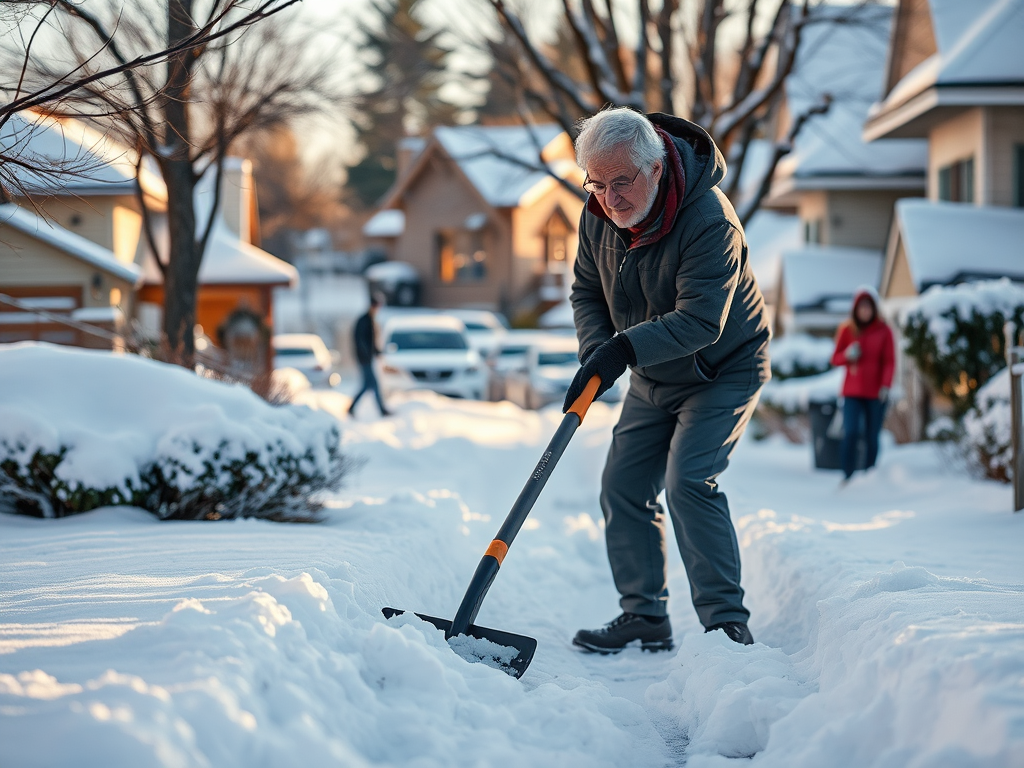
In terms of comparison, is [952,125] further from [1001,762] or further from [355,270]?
[355,270]

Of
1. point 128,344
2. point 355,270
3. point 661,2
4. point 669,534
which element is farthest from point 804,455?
point 355,270

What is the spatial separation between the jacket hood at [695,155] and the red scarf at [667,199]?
4cm

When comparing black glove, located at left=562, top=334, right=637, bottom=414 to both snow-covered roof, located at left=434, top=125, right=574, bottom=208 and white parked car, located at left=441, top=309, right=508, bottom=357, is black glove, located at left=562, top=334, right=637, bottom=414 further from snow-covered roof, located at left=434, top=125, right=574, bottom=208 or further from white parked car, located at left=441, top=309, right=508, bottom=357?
snow-covered roof, located at left=434, top=125, right=574, bottom=208

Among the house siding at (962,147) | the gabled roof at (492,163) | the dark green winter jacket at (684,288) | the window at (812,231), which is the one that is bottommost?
the dark green winter jacket at (684,288)

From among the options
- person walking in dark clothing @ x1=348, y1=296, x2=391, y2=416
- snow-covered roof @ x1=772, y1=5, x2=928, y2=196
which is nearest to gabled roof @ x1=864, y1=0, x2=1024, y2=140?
snow-covered roof @ x1=772, y1=5, x2=928, y2=196

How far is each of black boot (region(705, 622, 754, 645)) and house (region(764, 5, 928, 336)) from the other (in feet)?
48.4

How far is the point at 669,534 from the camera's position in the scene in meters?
7.23

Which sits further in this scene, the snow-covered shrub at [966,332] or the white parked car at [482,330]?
the white parked car at [482,330]

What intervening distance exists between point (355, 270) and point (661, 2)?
4537 centimetres

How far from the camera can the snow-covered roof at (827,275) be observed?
18250mm

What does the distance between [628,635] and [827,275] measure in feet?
52.1

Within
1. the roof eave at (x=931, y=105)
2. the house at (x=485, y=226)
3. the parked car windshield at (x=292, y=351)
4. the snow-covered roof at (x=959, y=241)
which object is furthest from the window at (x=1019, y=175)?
the house at (x=485, y=226)

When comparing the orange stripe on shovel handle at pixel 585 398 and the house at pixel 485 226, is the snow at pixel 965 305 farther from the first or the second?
the house at pixel 485 226

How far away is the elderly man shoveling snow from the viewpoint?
3807mm
